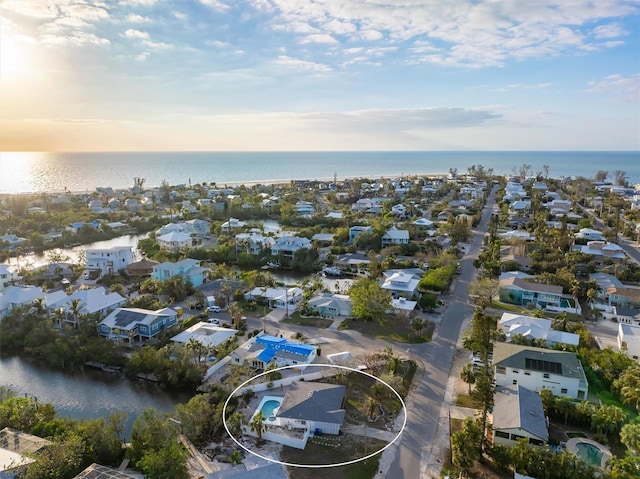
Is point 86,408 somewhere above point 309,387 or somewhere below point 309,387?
below

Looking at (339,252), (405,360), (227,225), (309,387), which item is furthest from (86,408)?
(227,225)

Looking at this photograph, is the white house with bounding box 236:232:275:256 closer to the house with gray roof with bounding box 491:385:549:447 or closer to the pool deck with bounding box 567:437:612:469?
the house with gray roof with bounding box 491:385:549:447

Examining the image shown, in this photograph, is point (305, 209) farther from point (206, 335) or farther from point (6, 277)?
point (206, 335)

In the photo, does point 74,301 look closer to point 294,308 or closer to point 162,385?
point 162,385

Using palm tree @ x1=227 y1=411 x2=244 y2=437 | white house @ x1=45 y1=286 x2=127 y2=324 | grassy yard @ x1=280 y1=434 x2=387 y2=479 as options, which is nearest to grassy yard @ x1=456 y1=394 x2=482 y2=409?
grassy yard @ x1=280 y1=434 x2=387 y2=479

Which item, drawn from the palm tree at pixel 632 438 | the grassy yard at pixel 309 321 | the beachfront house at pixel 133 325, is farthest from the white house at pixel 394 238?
the palm tree at pixel 632 438

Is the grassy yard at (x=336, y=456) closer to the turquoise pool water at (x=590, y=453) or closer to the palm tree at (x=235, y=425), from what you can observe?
the palm tree at (x=235, y=425)

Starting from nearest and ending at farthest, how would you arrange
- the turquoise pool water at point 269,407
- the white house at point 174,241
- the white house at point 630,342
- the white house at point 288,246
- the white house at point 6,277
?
the turquoise pool water at point 269,407 → the white house at point 630,342 → the white house at point 6,277 → the white house at point 288,246 → the white house at point 174,241
